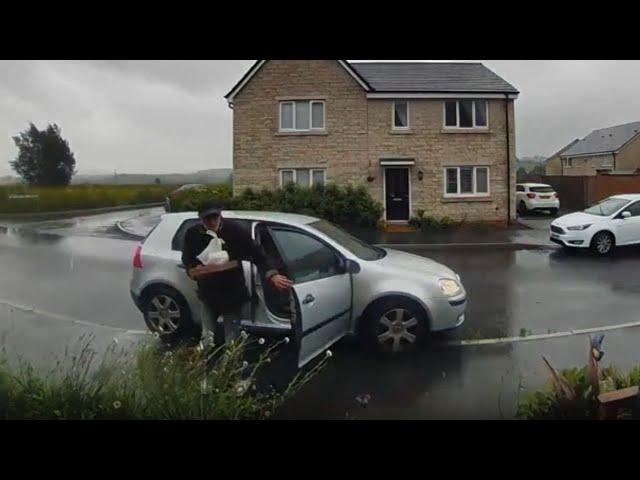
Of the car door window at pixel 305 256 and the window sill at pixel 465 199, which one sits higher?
the window sill at pixel 465 199

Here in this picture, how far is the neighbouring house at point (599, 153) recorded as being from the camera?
4289 millimetres

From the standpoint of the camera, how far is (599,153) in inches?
180

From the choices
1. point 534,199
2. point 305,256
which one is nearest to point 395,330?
point 305,256

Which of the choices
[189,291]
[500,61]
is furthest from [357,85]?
[189,291]

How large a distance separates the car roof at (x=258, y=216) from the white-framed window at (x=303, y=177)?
42 cm

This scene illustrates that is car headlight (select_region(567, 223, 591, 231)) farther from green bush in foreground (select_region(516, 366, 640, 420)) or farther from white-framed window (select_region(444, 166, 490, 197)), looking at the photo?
green bush in foreground (select_region(516, 366, 640, 420))

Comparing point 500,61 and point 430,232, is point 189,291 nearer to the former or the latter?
point 430,232

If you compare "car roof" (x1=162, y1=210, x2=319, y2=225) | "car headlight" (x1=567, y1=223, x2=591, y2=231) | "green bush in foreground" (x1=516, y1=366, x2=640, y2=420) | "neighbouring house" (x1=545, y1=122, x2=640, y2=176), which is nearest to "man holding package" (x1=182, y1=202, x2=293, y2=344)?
"car roof" (x1=162, y1=210, x2=319, y2=225)

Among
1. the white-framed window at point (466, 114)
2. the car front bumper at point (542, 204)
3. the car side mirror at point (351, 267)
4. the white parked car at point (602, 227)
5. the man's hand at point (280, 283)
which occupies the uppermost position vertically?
the white-framed window at point (466, 114)

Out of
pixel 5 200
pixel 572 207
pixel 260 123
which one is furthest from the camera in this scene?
pixel 572 207

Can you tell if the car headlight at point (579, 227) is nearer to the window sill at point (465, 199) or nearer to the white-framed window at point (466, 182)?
the window sill at point (465, 199)

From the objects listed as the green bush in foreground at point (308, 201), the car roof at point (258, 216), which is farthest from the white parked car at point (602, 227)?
the car roof at point (258, 216)
